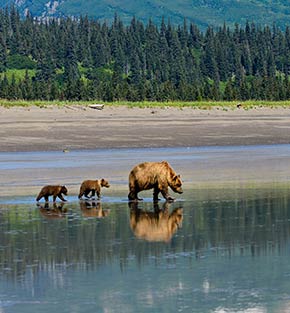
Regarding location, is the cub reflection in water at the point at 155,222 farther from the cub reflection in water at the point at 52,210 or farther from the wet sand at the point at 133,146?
the wet sand at the point at 133,146

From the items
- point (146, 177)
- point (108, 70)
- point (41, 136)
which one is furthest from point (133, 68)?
point (146, 177)

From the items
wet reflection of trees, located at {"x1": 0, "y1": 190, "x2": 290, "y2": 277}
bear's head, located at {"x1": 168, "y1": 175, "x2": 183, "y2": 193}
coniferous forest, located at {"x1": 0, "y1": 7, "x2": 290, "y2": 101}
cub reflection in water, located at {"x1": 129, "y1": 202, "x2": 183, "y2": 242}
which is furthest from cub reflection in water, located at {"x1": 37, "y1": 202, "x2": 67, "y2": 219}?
coniferous forest, located at {"x1": 0, "y1": 7, "x2": 290, "y2": 101}

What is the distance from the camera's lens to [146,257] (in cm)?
1216

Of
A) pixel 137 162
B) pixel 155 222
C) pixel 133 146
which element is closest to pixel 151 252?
pixel 155 222

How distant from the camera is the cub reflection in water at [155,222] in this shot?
1406 cm

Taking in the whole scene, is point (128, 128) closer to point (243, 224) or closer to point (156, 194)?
point (156, 194)

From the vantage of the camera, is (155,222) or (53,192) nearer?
(155,222)

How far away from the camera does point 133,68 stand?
511 feet

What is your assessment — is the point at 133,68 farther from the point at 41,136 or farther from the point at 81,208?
the point at 81,208

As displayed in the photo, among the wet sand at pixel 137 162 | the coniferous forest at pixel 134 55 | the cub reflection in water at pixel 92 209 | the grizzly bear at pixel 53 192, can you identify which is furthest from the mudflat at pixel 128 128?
the coniferous forest at pixel 134 55

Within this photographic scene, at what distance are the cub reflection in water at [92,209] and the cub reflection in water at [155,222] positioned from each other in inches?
20.4

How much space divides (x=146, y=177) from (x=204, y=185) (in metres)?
2.67

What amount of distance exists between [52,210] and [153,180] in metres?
2.39

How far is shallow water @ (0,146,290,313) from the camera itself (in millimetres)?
9750
